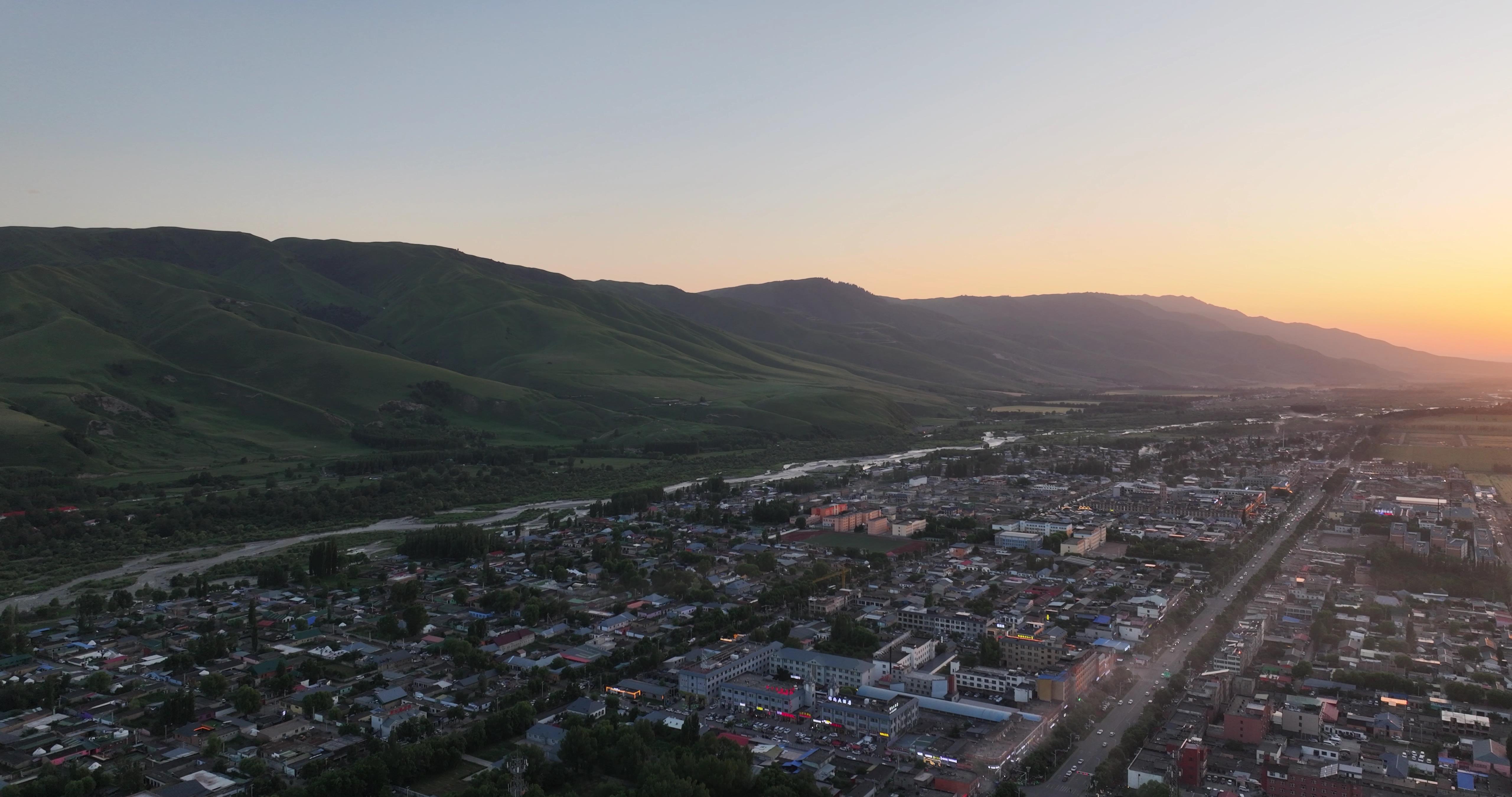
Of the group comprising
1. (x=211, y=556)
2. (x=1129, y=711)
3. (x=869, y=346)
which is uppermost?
(x=869, y=346)

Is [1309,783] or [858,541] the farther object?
[858,541]

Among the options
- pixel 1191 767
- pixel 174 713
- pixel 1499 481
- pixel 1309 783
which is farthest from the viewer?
pixel 1499 481

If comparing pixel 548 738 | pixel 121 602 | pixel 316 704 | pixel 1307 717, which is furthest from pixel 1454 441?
pixel 121 602

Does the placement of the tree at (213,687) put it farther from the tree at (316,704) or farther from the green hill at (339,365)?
the green hill at (339,365)

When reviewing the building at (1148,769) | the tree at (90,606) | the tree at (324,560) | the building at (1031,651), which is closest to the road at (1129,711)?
the building at (1148,769)

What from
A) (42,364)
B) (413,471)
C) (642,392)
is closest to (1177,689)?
(413,471)

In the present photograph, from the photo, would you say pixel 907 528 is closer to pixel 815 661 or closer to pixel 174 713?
pixel 815 661

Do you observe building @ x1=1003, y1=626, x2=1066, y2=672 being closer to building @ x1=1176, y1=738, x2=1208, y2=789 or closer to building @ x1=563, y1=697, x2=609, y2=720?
building @ x1=1176, y1=738, x2=1208, y2=789
